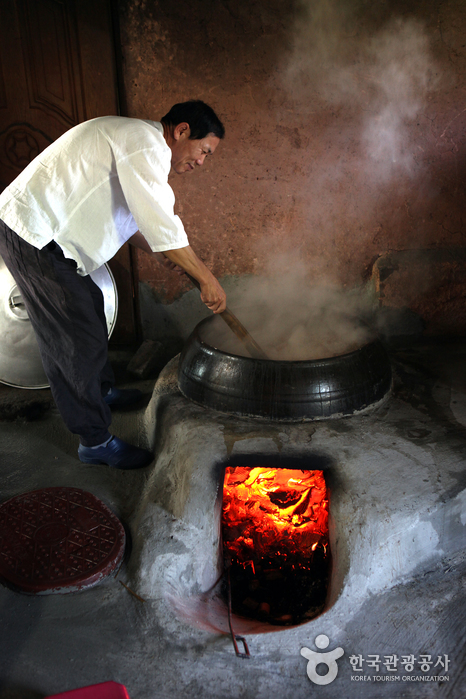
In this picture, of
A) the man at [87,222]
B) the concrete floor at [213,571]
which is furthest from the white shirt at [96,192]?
the concrete floor at [213,571]

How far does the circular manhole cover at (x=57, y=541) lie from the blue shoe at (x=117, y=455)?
0.24m

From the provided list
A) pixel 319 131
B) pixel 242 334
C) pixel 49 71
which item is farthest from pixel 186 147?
pixel 49 71

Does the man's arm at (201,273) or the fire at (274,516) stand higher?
the man's arm at (201,273)

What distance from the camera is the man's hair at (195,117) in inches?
97.2

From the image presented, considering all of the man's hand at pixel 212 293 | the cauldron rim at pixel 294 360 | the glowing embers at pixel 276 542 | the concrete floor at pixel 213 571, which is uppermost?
the man's hand at pixel 212 293

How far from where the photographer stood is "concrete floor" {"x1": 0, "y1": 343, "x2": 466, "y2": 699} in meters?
1.88

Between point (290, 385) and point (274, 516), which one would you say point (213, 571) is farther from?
point (290, 385)

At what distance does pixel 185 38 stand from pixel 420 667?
3.87 meters

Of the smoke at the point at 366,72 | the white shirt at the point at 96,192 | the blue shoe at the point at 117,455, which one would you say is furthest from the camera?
the smoke at the point at 366,72

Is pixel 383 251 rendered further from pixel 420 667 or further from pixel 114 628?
pixel 114 628

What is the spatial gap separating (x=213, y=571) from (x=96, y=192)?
1992mm

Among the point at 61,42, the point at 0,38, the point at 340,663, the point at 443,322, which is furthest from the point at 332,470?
the point at 0,38

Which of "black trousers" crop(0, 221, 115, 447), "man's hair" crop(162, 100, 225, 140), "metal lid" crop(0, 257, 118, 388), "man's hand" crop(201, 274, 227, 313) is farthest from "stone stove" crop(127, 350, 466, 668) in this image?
"man's hair" crop(162, 100, 225, 140)

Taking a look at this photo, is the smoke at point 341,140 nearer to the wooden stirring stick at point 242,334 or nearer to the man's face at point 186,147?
the wooden stirring stick at point 242,334
